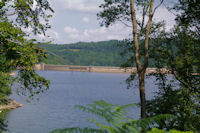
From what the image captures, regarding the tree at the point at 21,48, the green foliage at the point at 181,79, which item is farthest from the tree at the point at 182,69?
the tree at the point at 21,48

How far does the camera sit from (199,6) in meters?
10.7

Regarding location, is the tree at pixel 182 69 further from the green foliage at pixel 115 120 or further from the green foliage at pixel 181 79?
the green foliage at pixel 115 120

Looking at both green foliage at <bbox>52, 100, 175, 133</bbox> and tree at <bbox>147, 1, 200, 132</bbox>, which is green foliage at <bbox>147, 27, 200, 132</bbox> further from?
green foliage at <bbox>52, 100, 175, 133</bbox>

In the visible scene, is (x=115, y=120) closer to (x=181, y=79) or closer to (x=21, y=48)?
(x=21, y=48)

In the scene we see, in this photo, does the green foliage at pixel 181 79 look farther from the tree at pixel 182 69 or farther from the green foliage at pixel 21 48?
the green foliage at pixel 21 48

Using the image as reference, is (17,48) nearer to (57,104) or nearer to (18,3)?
(18,3)

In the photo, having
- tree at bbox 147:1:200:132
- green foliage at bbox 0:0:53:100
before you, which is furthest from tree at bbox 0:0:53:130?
tree at bbox 147:1:200:132

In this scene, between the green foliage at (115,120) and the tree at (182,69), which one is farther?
the tree at (182,69)

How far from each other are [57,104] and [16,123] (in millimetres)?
16285

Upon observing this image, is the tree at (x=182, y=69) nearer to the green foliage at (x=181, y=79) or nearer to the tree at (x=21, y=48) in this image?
the green foliage at (x=181, y=79)

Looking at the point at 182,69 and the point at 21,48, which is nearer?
the point at 21,48

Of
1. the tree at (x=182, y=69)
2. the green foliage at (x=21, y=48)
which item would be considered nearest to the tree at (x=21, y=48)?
the green foliage at (x=21, y=48)

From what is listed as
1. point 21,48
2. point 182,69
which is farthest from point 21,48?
point 182,69

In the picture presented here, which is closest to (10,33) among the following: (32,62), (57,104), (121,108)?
(32,62)
